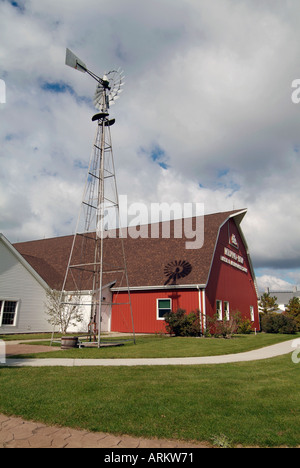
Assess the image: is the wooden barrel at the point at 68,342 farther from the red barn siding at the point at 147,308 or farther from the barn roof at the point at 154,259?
the red barn siding at the point at 147,308

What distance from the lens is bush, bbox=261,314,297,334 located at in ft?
85.4

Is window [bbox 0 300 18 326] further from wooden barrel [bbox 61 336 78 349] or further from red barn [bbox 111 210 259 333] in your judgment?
wooden barrel [bbox 61 336 78 349]

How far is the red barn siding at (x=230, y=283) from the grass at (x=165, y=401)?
13104 mm

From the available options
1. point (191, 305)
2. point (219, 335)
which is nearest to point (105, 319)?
point (191, 305)

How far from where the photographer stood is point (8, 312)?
1989 centimetres

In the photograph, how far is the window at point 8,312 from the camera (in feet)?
64.0

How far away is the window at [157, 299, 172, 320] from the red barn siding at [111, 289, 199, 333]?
0.20m

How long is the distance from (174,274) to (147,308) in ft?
9.41

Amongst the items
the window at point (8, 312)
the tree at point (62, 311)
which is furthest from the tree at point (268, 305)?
the window at point (8, 312)

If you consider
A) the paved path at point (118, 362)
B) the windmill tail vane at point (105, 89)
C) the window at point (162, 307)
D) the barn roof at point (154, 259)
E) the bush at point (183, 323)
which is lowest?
the paved path at point (118, 362)

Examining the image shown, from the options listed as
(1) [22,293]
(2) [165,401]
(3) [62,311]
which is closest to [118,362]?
(2) [165,401]

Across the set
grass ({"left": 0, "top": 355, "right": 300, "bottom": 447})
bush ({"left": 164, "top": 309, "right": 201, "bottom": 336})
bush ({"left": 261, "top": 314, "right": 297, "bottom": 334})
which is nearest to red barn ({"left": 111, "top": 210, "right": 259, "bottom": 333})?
bush ({"left": 164, "top": 309, "right": 201, "bottom": 336})

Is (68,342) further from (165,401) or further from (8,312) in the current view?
(8,312)

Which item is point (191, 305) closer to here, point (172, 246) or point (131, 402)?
point (172, 246)
